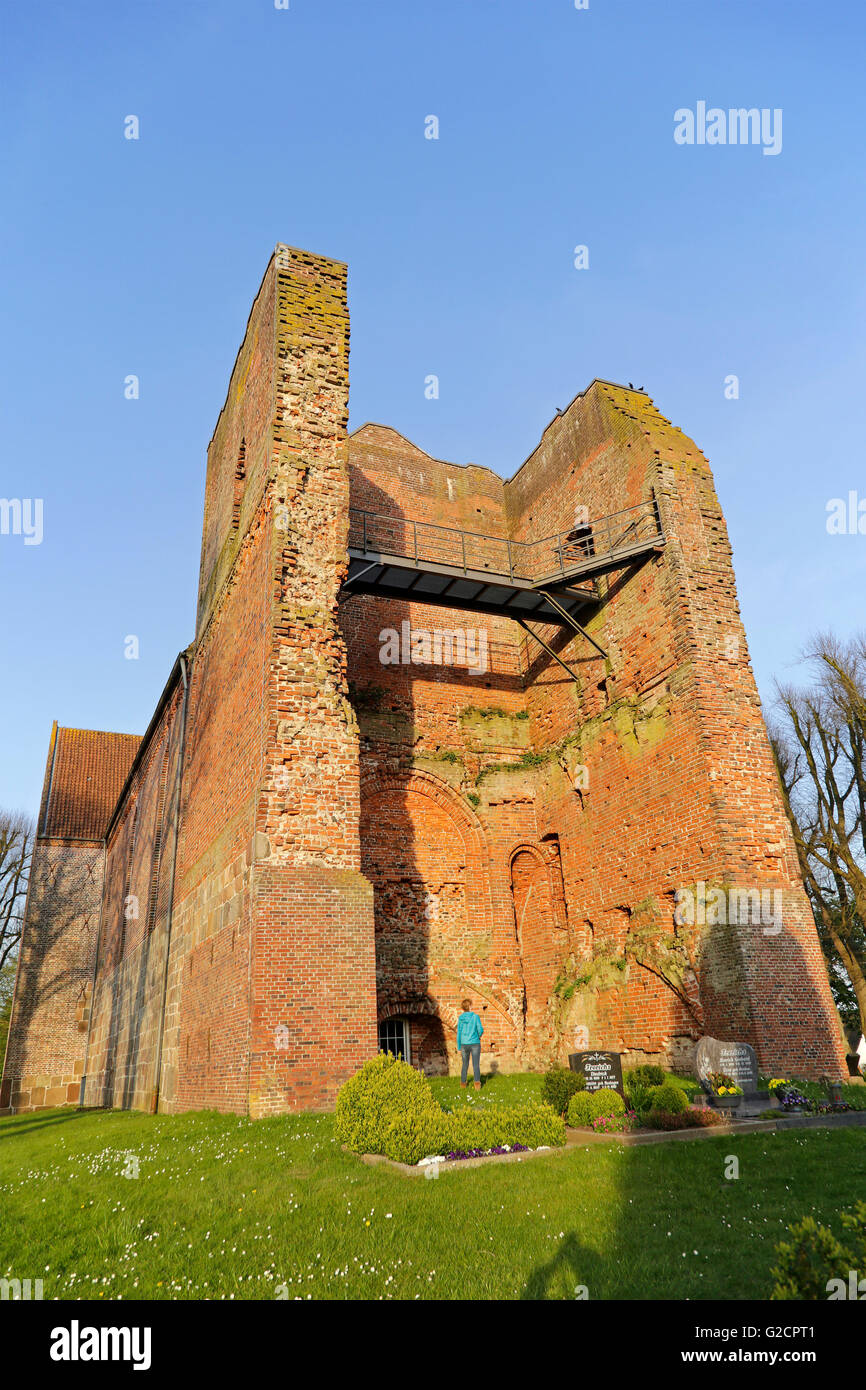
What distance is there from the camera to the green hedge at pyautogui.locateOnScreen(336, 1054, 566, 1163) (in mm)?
7363

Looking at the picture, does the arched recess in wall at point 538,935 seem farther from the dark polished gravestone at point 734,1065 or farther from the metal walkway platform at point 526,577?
the dark polished gravestone at point 734,1065

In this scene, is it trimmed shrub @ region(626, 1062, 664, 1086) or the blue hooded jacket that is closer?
trimmed shrub @ region(626, 1062, 664, 1086)

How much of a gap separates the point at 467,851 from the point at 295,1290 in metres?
13.9

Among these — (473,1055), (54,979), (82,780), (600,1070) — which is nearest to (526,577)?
(473,1055)

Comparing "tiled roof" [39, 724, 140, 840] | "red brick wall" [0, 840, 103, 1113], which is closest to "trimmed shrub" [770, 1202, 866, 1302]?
"red brick wall" [0, 840, 103, 1113]

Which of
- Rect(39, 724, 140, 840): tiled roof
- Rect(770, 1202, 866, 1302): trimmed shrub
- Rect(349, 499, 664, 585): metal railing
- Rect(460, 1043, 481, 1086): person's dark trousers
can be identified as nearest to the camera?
Rect(770, 1202, 866, 1302): trimmed shrub

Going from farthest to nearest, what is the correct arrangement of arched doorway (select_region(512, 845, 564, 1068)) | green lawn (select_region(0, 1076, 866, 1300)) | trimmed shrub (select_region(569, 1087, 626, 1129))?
1. arched doorway (select_region(512, 845, 564, 1068))
2. trimmed shrub (select_region(569, 1087, 626, 1129))
3. green lawn (select_region(0, 1076, 866, 1300))

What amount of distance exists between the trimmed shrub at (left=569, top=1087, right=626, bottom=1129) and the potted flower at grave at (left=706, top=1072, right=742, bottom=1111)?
138cm

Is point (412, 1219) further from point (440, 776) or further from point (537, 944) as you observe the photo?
point (440, 776)

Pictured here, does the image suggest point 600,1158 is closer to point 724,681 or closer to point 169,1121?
point 169,1121

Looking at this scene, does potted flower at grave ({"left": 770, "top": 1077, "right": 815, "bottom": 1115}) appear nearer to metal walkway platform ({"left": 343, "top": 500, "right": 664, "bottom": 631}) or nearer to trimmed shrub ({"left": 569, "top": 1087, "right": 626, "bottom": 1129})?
trimmed shrub ({"left": 569, "top": 1087, "right": 626, "bottom": 1129})

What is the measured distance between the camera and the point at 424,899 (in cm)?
1745

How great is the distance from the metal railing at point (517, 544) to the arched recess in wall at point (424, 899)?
5220 mm

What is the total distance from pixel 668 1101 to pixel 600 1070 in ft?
3.17
